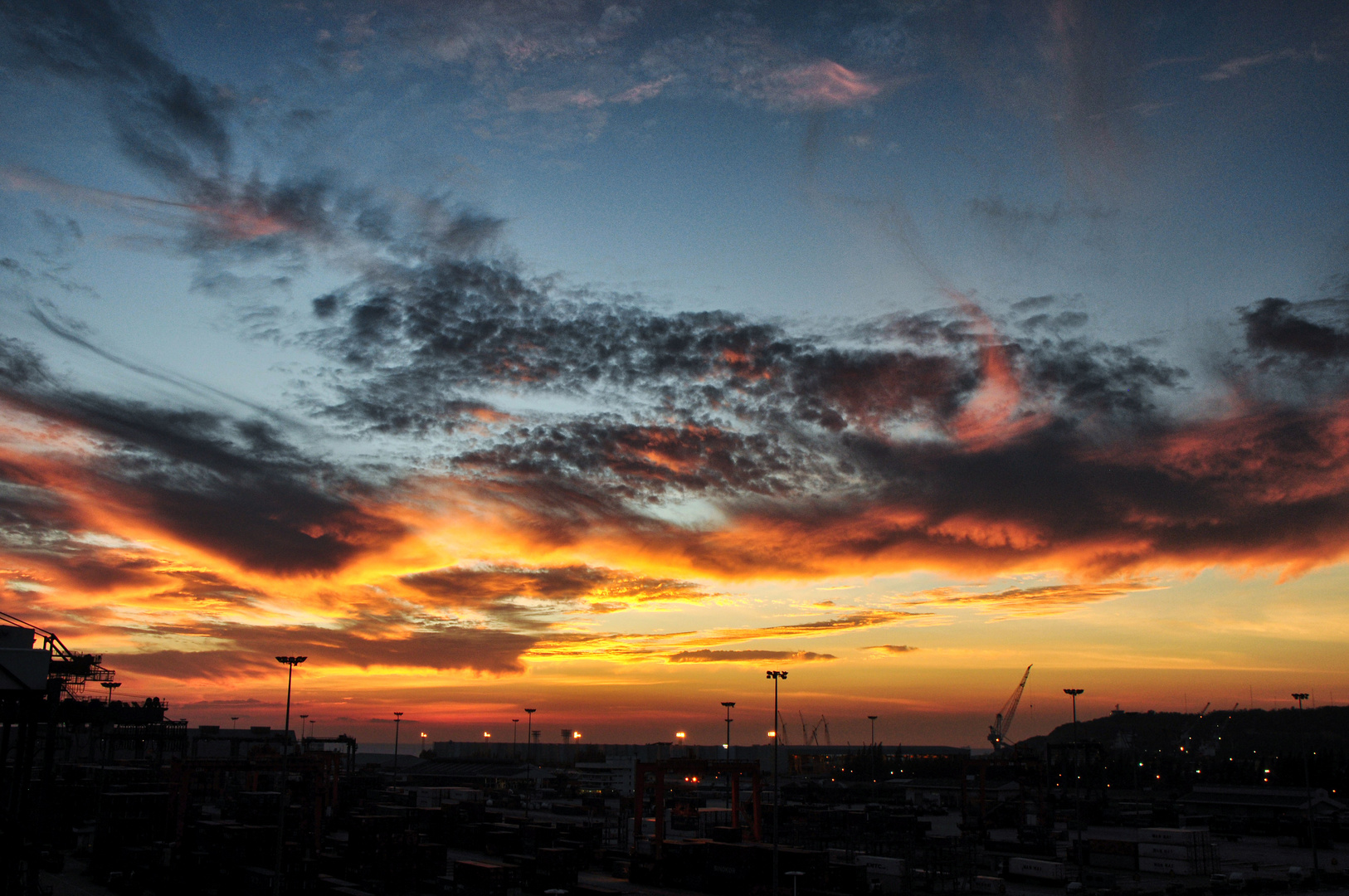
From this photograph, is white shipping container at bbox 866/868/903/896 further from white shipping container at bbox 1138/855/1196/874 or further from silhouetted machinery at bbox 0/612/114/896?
silhouetted machinery at bbox 0/612/114/896

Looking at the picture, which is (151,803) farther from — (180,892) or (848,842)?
(848,842)

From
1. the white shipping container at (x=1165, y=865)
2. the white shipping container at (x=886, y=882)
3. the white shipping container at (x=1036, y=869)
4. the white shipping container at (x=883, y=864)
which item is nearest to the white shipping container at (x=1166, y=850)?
the white shipping container at (x=1165, y=865)

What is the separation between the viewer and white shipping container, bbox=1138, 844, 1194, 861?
8038 centimetres

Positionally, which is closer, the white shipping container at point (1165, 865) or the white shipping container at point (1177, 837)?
the white shipping container at point (1165, 865)

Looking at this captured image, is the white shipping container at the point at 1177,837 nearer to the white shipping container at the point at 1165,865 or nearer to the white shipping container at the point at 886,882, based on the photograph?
the white shipping container at the point at 1165,865

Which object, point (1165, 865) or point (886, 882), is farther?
point (1165, 865)

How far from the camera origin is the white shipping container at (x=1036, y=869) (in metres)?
73.4

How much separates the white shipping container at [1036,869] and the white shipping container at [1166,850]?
14.4 metres

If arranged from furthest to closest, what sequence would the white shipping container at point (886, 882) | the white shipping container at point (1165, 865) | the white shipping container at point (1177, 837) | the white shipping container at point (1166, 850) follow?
the white shipping container at point (1177, 837), the white shipping container at point (1166, 850), the white shipping container at point (1165, 865), the white shipping container at point (886, 882)

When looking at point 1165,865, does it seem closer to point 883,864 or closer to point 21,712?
point 883,864

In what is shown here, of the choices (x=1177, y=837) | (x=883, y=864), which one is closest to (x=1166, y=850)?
(x=1177, y=837)

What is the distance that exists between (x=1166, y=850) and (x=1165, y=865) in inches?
54.1

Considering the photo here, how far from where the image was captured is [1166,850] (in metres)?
81.9

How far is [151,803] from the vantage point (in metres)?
80.8
